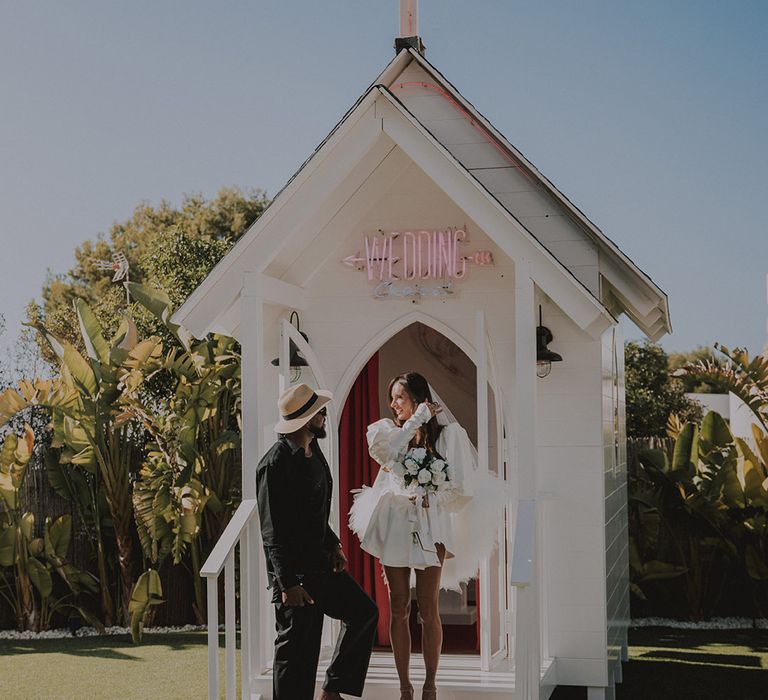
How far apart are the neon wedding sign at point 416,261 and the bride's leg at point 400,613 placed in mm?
2293

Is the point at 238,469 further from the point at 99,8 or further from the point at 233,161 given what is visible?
the point at 233,161

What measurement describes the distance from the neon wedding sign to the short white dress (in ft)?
4.63

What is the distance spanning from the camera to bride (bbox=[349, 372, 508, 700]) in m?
7.25

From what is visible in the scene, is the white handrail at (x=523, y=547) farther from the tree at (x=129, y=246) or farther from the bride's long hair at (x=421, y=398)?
the tree at (x=129, y=246)

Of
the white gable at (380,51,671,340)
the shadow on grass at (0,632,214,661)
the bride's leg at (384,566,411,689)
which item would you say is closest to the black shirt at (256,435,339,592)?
the bride's leg at (384,566,411,689)

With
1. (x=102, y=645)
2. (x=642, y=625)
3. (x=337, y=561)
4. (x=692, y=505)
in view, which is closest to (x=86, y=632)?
(x=102, y=645)

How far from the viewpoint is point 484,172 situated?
941cm

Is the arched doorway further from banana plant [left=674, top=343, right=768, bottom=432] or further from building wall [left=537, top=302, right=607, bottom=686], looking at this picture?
banana plant [left=674, top=343, right=768, bottom=432]

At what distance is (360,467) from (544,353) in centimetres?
181

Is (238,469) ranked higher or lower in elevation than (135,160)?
lower

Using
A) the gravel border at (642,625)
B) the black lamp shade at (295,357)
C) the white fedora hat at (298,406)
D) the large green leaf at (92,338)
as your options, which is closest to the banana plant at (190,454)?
the large green leaf at (92,338)

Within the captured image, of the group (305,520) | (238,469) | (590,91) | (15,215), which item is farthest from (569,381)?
(15,215)

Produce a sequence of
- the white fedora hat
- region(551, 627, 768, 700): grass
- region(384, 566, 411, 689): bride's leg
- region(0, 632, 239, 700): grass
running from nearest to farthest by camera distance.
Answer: the white fedora hat < region(384, 566, 411, 689): bride's leg < region(551, 627, 768, 700): grass < region(0, 632, 239, 700): grass

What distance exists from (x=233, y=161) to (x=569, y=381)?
129 feet
